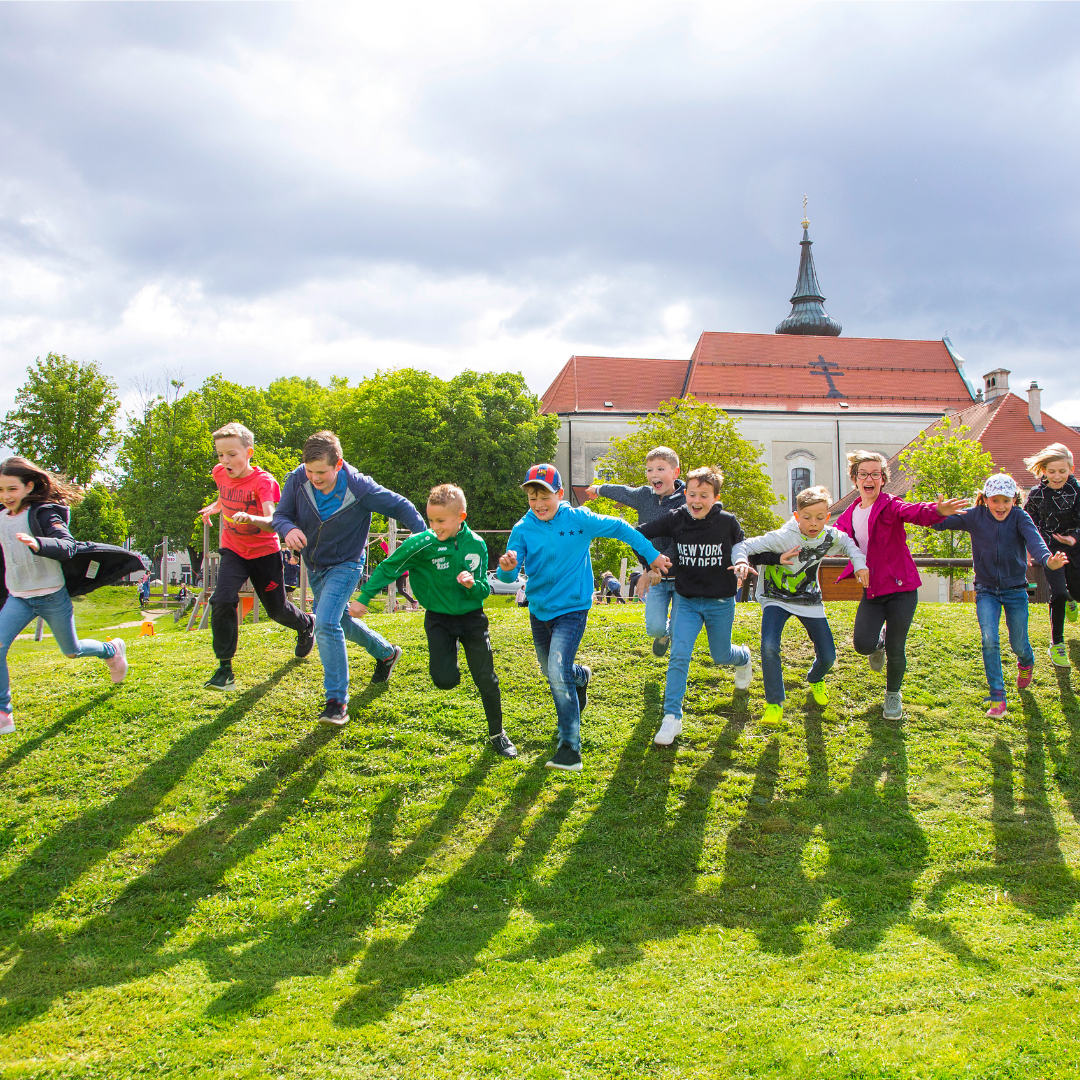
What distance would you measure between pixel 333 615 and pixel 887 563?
4.45m

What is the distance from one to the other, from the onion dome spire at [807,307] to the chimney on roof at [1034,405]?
27.2 meters

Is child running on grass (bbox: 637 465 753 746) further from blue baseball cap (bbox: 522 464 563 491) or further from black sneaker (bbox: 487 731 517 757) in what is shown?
black sneaker (bbox: 487 731 517 757)

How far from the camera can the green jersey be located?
19.0 ft

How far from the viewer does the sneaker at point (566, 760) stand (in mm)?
5758

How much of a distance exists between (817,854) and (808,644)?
385 centimetres

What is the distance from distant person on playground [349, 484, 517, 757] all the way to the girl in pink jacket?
125 inches

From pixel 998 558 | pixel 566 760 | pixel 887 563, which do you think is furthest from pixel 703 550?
pixel 998 558

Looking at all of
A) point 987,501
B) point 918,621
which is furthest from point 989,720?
point 918,621

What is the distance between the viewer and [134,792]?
5547mm

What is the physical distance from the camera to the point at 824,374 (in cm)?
5747

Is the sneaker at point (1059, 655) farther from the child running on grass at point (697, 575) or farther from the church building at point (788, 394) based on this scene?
the church building at point (788, 394)

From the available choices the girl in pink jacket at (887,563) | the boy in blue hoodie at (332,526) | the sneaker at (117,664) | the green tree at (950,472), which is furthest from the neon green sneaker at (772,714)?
the green tree at (950,472)

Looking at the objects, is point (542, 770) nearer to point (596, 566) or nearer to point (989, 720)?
point (989, 720)

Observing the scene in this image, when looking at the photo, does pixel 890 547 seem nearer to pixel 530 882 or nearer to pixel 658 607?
pixel 658 607
